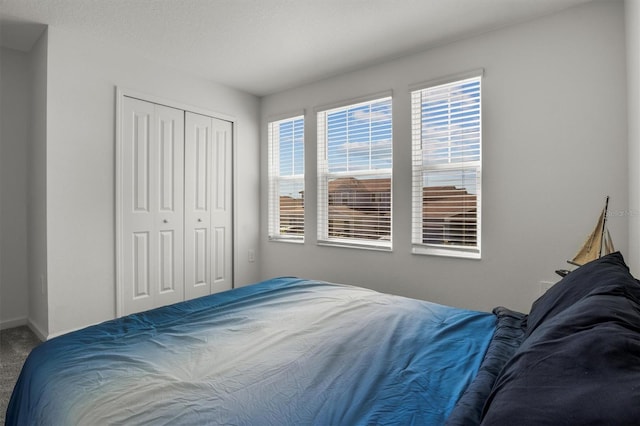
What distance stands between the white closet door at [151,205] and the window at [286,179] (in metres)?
1.19

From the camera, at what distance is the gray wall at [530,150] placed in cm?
237

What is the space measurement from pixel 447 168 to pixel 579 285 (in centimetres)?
201

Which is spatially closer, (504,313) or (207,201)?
(504,313)

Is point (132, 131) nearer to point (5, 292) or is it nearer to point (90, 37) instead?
point (90, 37)

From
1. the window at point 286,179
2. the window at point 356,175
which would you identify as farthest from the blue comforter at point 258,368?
the window at point 286,179

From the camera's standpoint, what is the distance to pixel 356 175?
3.70m

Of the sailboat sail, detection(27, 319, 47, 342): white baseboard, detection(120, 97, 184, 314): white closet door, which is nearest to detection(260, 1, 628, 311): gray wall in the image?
the sailboat sail

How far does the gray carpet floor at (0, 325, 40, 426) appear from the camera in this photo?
2129 millimetres

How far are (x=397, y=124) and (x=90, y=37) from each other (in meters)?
2.90

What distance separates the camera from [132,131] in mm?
3301

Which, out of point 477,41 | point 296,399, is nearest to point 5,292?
point 296,399

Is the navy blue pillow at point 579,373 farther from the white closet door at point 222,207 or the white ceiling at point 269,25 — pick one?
the white closet door at point 222,207

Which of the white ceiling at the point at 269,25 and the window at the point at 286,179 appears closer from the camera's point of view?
the white ceiling at the point at 269,25

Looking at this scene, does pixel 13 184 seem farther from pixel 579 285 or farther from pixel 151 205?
pixel 579 285
